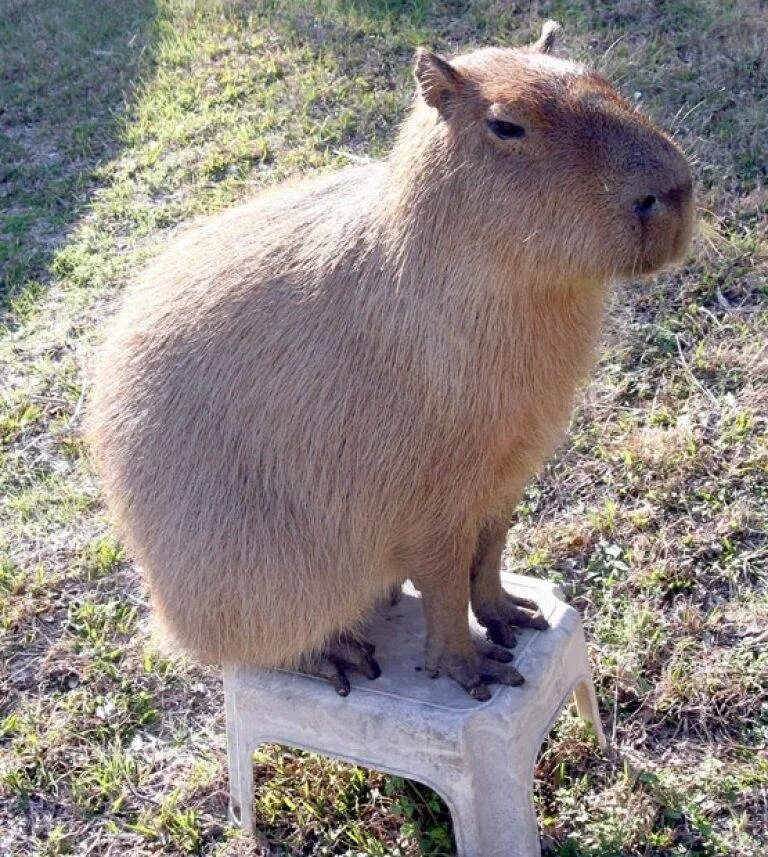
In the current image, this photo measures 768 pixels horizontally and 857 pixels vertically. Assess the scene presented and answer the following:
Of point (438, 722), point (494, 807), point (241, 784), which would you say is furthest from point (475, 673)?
point (241, 784)

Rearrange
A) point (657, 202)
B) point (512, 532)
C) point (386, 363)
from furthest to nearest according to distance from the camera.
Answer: point (512, 532) < point (386, 363) < point (657, 202)

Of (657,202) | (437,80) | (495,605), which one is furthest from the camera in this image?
(495,605)

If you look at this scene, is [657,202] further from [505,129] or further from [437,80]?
[437,80]

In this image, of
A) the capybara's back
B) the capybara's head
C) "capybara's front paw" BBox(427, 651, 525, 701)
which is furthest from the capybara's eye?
"capybara's front paw" BBox(427, 651, 525, 701)

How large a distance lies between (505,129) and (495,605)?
1324 millimetres

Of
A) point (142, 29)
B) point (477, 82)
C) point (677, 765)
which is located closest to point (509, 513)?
point (677, 765)

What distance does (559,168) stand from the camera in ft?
6.73

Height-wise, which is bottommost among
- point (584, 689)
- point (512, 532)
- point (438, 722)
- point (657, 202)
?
Answer: point (512, 532)

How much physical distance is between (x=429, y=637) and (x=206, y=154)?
4059mm

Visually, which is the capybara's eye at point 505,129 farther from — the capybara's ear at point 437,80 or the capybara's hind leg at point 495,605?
the capybara's hind leg at point 495,605

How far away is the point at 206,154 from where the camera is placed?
596 cm

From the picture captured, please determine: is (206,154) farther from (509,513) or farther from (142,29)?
(509,513)

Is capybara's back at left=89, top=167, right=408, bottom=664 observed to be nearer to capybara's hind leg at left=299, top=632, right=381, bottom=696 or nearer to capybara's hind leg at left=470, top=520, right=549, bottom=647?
capybara's hind leg at left=299, top=632, right=381, bottom=696

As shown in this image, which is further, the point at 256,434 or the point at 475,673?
the point at 475,673
